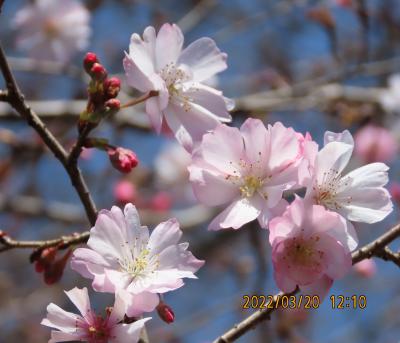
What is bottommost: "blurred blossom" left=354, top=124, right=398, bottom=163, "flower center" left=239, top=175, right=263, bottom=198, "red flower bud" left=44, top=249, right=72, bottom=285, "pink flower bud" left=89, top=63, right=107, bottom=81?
"red flower bud" left=44, top=249, right=72, bottom=285

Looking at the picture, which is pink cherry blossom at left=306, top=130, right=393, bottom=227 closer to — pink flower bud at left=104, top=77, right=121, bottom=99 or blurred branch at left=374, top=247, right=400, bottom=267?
blurred branch at left=374, top=247, right=400, bottom=267

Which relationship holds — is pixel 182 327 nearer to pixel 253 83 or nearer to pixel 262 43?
pixel 253 83

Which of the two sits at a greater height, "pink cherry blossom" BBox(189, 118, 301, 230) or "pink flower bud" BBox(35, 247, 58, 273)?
"pink cherry blossom" BBox(189, 118, 301, 230)

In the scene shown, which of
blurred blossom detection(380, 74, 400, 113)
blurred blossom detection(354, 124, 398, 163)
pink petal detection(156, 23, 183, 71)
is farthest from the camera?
blurred blossom detection(354, 124, 398, 163)

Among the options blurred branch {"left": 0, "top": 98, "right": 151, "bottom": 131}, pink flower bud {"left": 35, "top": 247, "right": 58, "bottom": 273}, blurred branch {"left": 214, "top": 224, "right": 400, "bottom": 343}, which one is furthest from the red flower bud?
blurred branch {"left": 0, "top": 98, "right": 151, "bottom": 131}

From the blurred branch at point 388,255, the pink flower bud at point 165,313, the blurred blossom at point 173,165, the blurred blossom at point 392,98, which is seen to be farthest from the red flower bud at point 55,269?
the blurred blossom at point 173,165

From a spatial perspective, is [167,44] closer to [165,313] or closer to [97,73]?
[97,73]

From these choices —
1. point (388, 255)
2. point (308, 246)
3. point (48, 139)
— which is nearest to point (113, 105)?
point (48, 139)
